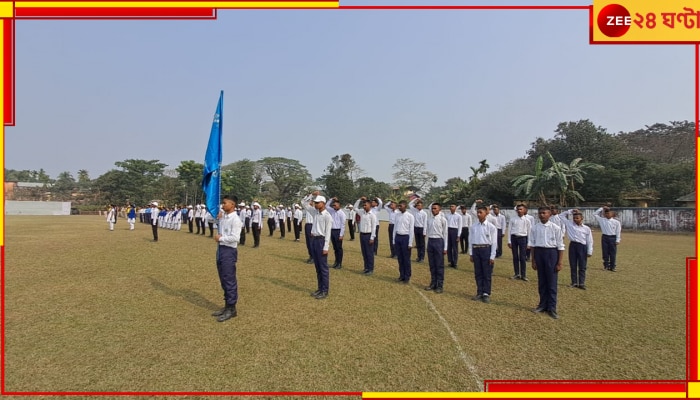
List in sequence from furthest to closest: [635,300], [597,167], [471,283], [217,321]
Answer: [597,167], [471,283], [635,300], [217,321]

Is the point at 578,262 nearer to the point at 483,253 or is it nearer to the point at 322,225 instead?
the point at 483,253

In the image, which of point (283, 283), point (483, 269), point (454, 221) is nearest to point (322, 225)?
Answer: point (283, 283)

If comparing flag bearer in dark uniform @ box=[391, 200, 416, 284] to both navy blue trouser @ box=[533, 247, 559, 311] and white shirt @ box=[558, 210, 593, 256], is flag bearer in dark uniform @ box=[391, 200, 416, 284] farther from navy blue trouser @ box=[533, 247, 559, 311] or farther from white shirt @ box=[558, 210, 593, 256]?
white shirt @ box=[558, 210, 593, 256]

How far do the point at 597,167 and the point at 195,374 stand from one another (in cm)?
3572

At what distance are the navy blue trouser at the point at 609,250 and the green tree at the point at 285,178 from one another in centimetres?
5514

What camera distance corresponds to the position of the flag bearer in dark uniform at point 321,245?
6.65 meters

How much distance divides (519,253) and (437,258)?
293 cm

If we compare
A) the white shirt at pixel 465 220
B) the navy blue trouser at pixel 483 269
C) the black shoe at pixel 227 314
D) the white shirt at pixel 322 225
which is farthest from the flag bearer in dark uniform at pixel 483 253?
the white shirt at pixel 465 220

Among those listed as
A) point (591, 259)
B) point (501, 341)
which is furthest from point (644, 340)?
point (591, 259)

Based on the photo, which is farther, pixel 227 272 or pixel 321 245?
pixel 321 245

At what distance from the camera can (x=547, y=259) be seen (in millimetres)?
5945

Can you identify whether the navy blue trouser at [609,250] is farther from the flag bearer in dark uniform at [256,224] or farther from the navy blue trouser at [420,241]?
the flag bearer in dark uniform at [256,224]

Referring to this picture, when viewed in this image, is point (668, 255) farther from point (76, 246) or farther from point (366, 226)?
point (76, 246)

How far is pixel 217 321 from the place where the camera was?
17.3 ft
